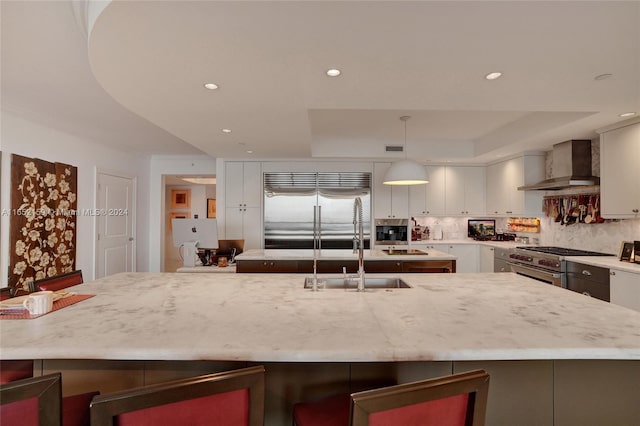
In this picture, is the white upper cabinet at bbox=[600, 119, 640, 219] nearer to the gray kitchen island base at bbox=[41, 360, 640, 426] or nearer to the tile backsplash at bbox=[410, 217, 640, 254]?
the tile backsplash at bbox=[410, 217, 640, 254]

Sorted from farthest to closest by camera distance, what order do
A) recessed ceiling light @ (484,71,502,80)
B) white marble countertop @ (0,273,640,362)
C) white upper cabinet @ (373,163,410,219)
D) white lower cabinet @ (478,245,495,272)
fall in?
white upper cabinet @ (373,163,410,219) < white lower cabinet @ (478,245,495,272) < recessed ceiling light @ (484,71,502,80) < white marble countertop @ (0,273,640,362)

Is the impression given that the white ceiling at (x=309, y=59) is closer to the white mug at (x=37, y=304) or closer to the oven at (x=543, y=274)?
the white mug at (x=37, y=304)

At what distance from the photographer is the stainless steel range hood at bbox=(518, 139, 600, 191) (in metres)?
3.68

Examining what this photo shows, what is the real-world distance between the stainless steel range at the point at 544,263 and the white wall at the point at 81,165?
5.74 m

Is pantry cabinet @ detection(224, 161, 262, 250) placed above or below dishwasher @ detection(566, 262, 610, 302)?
above

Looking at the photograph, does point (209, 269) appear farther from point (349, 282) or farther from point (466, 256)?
point (466, 256)

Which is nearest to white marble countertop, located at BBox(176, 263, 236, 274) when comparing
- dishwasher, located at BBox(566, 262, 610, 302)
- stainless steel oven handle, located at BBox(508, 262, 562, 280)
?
stainless steel oven handle, located at BBox(508, 262, 562, 280)

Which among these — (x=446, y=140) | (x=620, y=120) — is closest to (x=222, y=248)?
(x=446, y=140)

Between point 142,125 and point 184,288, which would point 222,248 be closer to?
point 142,125

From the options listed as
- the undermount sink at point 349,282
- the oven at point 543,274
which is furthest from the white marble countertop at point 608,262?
the undermount sink at point 349,282

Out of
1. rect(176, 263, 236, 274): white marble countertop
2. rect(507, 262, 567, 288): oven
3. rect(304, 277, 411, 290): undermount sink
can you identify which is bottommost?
rect(507, 262, 567, 288): oven

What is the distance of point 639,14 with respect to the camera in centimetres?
133

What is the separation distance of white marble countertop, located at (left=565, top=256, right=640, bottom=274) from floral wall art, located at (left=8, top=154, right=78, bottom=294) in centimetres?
538

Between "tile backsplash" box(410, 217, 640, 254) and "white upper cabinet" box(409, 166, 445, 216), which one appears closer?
"tile backsplash" box(410, 217, 640, 254)
